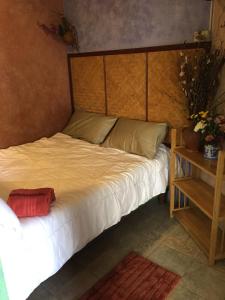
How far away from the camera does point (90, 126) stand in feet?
9.21

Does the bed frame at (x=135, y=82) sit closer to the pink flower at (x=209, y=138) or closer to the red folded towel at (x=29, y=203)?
the pink flower at (x=209, y=138)

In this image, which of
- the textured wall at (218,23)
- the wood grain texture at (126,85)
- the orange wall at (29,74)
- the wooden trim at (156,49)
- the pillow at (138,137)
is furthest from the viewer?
the orange wall at (29,74)

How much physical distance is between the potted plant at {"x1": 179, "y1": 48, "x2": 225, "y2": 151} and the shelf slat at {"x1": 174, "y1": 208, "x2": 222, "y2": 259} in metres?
0.67

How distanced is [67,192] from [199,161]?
973 millimetres

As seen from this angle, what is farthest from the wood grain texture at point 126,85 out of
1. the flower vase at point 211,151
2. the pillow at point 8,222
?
the pillow at point 8,222

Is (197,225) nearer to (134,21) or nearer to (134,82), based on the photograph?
(134,82)

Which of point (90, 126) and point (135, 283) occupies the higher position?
point (90, 126)

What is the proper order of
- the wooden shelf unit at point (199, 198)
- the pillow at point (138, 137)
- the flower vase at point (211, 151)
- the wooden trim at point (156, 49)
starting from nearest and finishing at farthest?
the wooden shelf unit at point (199, 198), the flower vase at point (211, 151), the wooden trim at point (156, 49), the pillow at point (138, 137)

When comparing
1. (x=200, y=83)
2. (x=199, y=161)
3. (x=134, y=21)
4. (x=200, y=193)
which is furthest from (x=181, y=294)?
(x=134, y=21)

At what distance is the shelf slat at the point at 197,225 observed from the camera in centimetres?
189

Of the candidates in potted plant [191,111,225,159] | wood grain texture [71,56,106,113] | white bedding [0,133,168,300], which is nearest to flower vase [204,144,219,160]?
potted plant [191,111,225,159]

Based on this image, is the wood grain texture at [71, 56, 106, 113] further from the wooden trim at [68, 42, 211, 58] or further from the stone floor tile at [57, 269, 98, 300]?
the stone floor tile at [57, 269, 98, 300]

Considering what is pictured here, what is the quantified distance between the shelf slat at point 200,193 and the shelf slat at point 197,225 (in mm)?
294

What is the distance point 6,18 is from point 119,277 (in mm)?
2667
